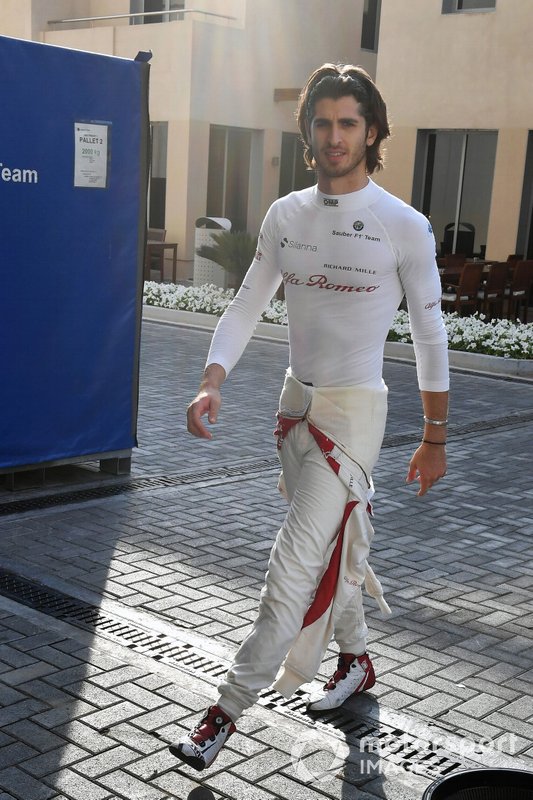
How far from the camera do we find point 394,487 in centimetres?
712

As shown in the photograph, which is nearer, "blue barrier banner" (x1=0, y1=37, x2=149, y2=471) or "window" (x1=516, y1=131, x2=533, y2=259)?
"blue barrier banner" (x1=0, y1=37, x2=149, y2=471)

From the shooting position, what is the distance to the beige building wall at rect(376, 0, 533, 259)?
17844 millimetres

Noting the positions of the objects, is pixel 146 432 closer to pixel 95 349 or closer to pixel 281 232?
pixel 95 349

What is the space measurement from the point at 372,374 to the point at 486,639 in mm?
1658

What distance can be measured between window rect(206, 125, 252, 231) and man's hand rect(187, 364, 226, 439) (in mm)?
20457

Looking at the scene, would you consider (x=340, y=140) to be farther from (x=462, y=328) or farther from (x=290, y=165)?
(x=290, y=165)

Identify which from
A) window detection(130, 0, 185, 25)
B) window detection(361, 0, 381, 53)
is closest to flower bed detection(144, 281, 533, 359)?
window detection(130, 0, 185, 25)

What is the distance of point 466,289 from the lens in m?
14.5

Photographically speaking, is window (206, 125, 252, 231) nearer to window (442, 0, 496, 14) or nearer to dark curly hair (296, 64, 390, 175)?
window (442, 0, 496, 14)

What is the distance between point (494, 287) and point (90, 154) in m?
9.49

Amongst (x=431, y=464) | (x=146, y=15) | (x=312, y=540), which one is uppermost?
(x=146, y=15)

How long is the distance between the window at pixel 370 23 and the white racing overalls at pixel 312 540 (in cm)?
2442

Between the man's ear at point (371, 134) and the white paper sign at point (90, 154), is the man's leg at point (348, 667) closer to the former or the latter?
the man's ear at point (371, 134)

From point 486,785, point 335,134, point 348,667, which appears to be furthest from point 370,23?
point 486,785
